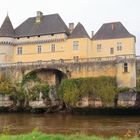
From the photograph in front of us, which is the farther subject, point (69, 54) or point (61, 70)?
point (69, 54)

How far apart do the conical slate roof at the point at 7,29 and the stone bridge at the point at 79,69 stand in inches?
208

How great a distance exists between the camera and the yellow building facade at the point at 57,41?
40031 millimetres

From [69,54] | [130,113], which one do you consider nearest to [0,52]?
[69,54]

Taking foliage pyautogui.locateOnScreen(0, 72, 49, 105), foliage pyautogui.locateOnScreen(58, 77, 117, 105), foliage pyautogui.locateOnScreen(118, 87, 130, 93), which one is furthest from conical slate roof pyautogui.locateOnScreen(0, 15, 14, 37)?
foliage pyautogui.locateOnScreen(118, 87, 130, 93)

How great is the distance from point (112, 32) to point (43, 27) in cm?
927

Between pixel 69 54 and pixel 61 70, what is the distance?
3913mm

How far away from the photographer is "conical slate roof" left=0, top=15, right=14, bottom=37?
44219 millimetres

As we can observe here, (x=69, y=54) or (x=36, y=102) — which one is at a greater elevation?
(x=69, y=54)

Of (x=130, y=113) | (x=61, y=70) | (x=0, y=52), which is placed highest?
(x=0, y=52)

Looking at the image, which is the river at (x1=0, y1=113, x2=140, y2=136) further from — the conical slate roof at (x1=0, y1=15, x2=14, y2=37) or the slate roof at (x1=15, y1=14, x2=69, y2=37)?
the conical slate roof at (x1=0, y1=15, x2=14, y2=37)

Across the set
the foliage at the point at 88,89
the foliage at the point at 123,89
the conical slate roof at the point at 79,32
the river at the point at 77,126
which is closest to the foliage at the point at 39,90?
the foliage at the point at 88,89

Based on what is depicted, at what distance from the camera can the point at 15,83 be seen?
128 ft

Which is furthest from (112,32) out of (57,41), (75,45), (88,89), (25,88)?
(25,88)

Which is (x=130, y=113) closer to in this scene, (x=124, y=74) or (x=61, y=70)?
(x=124, y=74)
